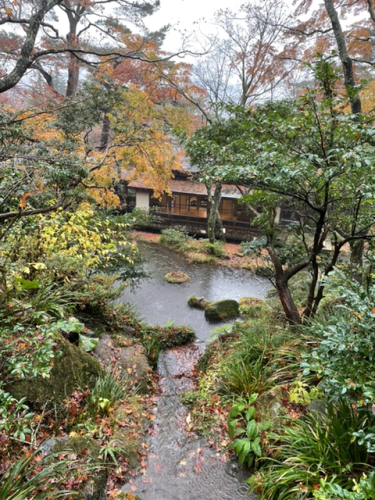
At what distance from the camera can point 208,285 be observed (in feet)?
41.0

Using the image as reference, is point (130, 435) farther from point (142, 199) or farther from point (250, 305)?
point (142, 199)

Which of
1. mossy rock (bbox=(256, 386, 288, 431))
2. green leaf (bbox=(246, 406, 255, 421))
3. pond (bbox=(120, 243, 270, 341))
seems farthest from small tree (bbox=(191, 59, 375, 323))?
pond (bbox=(120, 243, 270, 341))

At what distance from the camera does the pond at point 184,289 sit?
30.7 ft

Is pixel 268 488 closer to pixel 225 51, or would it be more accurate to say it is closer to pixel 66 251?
pixel 66 251

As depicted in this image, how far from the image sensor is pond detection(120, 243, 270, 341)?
934 cm

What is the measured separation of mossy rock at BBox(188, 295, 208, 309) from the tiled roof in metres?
9.73

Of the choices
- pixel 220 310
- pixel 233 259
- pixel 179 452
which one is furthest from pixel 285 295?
pixel 233 259

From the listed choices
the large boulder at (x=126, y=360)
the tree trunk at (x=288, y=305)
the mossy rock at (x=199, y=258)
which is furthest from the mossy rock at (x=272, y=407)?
the mossy rock at (x=199, y=258)

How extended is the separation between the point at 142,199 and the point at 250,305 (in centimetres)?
1307

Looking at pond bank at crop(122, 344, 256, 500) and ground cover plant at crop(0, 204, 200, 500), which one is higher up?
ground cover plant at crop(0, 204, 200, 500)

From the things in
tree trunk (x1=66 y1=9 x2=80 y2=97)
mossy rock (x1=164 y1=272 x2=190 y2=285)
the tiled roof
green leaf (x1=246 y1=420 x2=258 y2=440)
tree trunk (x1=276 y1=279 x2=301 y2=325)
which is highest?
tree trunk (x1=66 y1=9 x2=80 y2=97)

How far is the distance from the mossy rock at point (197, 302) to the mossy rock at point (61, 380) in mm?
6409

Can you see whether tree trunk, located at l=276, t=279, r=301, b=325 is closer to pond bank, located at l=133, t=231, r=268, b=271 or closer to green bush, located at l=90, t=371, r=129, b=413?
green bush, located at l=90, t=371, r=129, b=413

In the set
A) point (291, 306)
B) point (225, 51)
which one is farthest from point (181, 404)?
point (225, 51)
